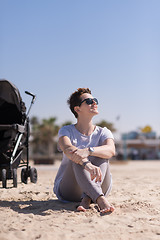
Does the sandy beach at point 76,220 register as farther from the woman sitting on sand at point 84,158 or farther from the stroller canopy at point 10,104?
the stroller canopy at point 10,104

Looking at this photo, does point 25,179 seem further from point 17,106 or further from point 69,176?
point 69,176

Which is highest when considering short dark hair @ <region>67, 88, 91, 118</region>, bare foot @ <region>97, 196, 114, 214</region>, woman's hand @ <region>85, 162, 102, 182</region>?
short dark hair @ <region>67, 88, 91, 118</region>

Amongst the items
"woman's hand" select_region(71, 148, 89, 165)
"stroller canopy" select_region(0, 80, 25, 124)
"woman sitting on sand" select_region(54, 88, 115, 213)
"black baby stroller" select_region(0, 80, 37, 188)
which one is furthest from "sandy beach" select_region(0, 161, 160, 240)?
"stroller canopy" select_region(0, 80, 25, 124)

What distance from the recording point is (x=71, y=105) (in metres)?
3.94

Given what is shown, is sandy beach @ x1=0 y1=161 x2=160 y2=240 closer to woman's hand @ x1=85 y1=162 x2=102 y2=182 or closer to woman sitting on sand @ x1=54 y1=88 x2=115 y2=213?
woman sitting on sand @ x1=54 y1=88 x2=115 y2=213

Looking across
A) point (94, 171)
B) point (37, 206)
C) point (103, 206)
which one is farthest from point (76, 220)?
point (37, 206)

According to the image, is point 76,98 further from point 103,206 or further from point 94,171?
point 103,206

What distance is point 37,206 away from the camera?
12.6ft

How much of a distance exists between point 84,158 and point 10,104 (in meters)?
3.97

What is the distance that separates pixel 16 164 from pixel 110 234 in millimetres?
4007

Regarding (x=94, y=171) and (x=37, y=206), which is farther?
(x=37, y=206)

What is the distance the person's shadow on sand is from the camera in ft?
11.7

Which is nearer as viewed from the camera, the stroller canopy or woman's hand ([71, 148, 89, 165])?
woman's hand ([71, 148, 89, 165])

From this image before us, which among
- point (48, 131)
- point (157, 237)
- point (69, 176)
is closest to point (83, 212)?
point (69, 176)
